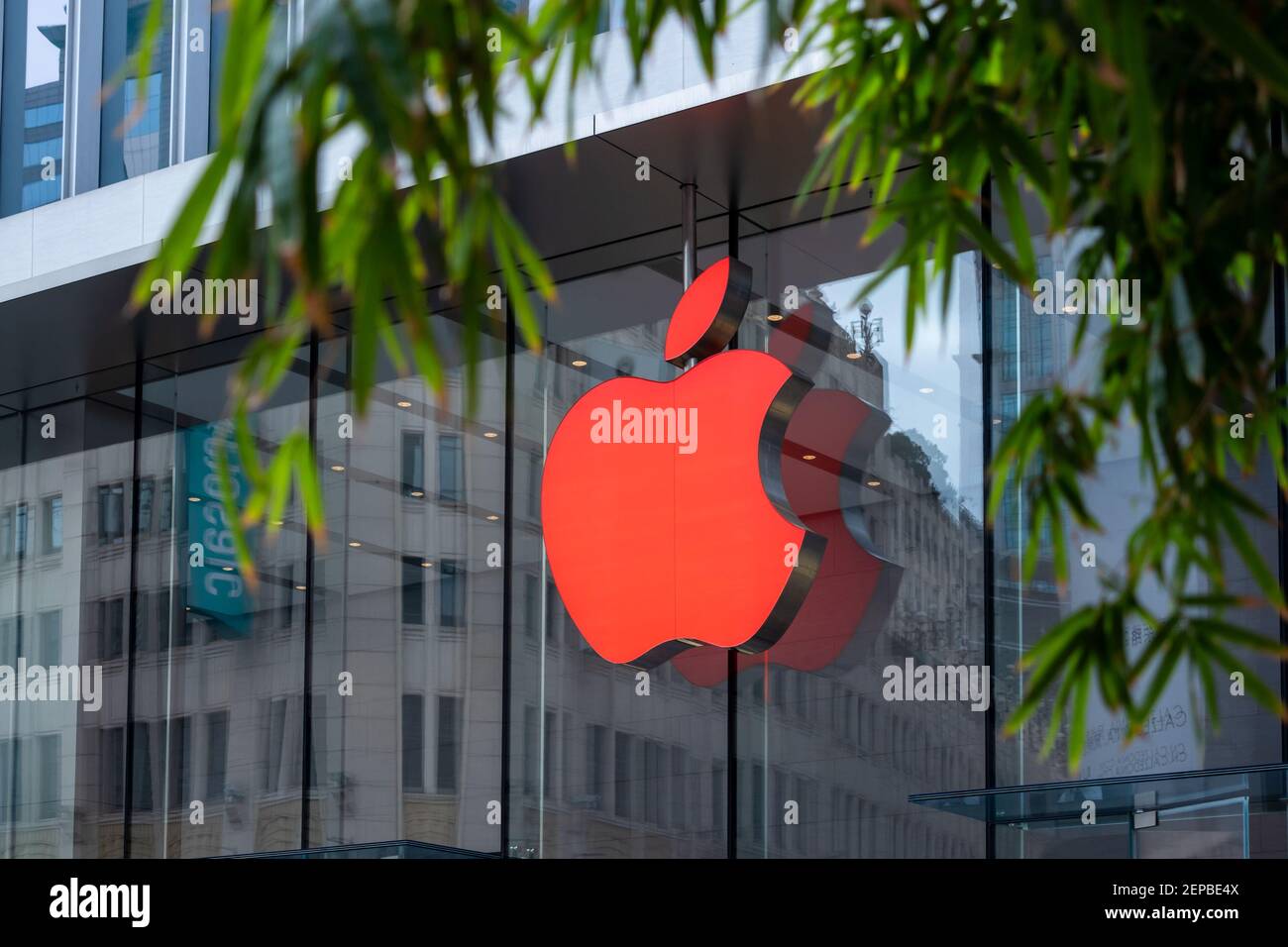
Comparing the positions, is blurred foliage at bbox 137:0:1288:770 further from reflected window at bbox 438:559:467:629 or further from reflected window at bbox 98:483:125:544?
reflected window at bbox 98:483:125:544

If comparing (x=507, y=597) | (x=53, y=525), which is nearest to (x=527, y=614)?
(x=507, y=597)

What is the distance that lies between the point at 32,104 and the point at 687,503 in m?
7.24

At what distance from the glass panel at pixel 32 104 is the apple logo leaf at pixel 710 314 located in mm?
6324

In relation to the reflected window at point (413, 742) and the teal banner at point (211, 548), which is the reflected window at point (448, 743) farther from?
the teal banner at point (211, 548)

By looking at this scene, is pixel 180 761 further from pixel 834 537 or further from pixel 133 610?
pixel 834 537

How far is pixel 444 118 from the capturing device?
2.02 meters

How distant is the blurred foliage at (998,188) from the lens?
5.96 ft

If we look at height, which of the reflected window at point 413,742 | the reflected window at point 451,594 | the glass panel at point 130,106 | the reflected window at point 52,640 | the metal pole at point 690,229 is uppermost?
the glass panel at point 130,106

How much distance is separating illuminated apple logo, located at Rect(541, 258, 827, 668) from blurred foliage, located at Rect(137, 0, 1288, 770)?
7.30m

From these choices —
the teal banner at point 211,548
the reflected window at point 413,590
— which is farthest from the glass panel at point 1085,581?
the teal banner at point 211,548

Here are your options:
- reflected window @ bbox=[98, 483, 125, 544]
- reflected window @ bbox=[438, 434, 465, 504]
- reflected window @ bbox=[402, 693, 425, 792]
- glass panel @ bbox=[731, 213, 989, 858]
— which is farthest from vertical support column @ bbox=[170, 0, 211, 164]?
glass panel @ bbox=[731, 213, 989, 858]

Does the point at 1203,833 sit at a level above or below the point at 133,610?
below

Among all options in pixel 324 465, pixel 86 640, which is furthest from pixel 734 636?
pixel 86 640

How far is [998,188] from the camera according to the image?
2.54m
